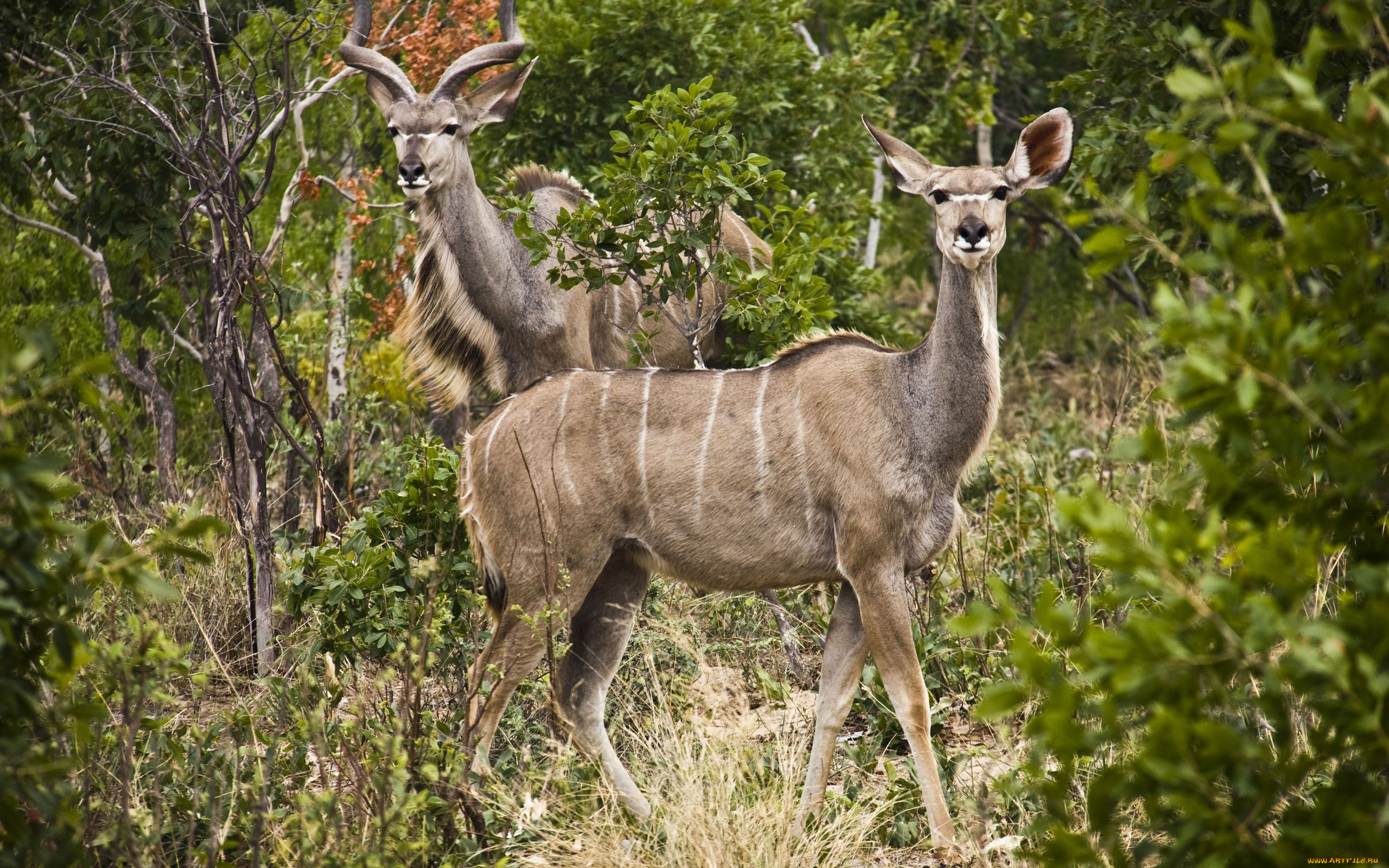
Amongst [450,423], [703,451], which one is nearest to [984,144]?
[450,423]

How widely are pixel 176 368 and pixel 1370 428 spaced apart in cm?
614

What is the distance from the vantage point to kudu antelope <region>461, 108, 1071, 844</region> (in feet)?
12.3

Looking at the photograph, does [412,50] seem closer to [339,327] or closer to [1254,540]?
[339,327]

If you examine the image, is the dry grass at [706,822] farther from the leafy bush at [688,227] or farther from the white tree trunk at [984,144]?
the white tree trunk at [984,144]

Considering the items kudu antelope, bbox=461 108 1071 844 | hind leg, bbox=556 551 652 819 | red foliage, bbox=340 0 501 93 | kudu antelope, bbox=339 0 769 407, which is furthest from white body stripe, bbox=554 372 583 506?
red foliage, bbox=340 0 501 93

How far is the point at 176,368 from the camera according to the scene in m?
6.88

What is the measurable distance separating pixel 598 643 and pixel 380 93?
7.65ft

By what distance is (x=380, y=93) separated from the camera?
514cm

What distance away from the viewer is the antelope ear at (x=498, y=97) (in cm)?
517

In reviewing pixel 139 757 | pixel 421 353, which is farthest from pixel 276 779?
pixel 421 353

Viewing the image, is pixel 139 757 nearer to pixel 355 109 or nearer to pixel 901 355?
pixel 901 355

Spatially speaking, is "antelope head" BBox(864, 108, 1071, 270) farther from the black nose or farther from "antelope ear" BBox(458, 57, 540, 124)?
"antelope ear" BBox(458, 57, 540, 124)

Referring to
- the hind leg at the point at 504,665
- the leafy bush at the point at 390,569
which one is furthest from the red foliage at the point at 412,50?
the hind leg at the point at 504,665

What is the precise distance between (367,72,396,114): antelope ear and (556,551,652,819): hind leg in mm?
2102
